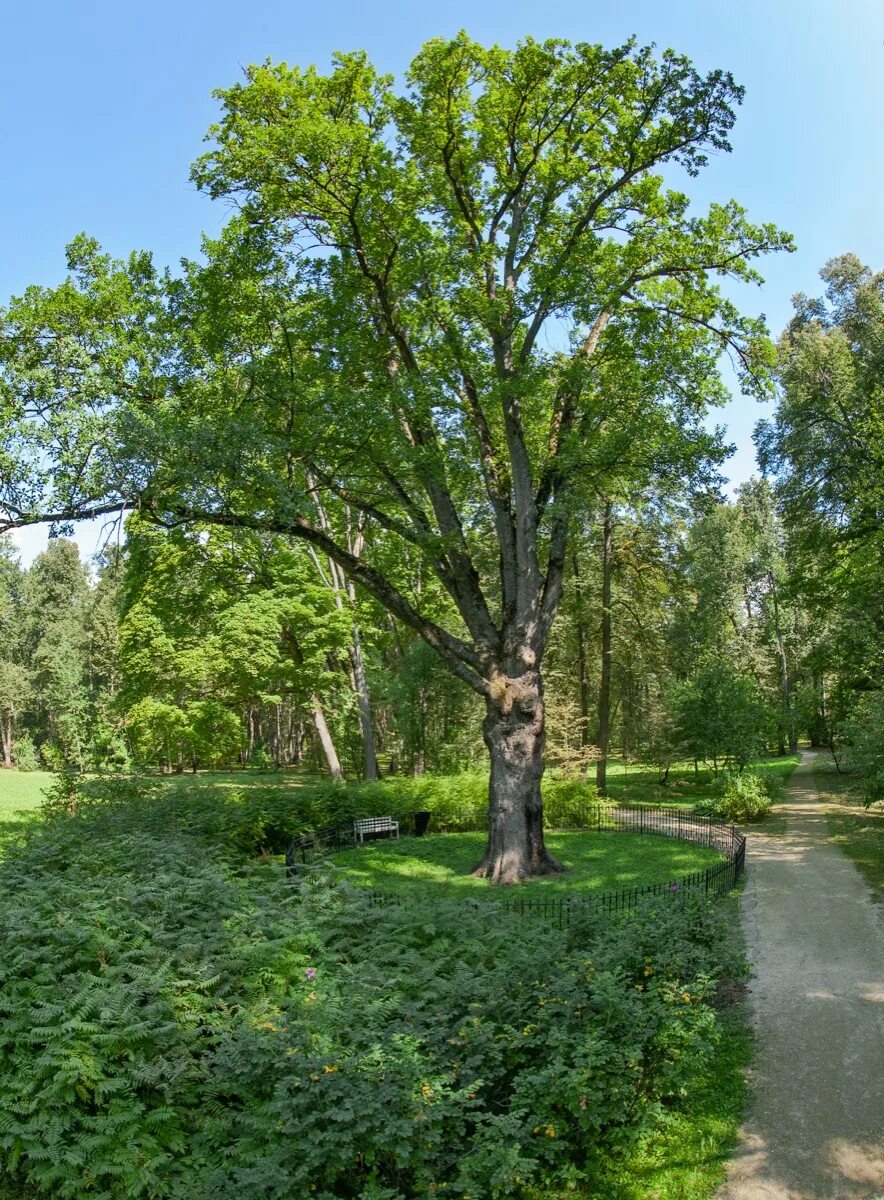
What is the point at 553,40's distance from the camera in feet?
50.9

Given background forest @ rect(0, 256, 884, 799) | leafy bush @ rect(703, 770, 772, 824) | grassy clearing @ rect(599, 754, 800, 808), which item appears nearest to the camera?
background forest @ rect(0, 256, 884, 799)

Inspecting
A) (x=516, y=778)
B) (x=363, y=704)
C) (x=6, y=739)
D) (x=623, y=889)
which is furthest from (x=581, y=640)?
(x=6, y=739)

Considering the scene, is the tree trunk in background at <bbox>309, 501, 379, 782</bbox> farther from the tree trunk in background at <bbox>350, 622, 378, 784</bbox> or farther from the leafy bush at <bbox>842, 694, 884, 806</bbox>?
the leafy bush at <bbox>842, 694, 884, 806</bbox>

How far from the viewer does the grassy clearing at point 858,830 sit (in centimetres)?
1628

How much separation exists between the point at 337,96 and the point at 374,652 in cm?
2232

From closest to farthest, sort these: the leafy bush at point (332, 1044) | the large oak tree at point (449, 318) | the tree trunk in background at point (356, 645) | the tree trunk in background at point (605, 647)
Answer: the leafy bush at point (332, 1044) < the large oak tree at point (449, 318) < the tree trunk in background at point (605, 647) < the tree trunk in background at point (356, 645)

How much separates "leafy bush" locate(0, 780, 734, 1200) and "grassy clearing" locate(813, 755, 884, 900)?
9.34 metres

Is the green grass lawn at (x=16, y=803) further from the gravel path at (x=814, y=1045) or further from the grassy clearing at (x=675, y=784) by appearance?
the grassy clearing at (x=675, y=784)

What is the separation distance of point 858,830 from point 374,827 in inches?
479

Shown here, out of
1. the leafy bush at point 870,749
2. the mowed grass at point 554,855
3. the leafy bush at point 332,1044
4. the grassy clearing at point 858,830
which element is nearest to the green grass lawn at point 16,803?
the mowed grass at point 554,855

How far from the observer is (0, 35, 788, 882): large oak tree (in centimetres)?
1514

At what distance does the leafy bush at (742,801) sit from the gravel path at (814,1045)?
906 cm

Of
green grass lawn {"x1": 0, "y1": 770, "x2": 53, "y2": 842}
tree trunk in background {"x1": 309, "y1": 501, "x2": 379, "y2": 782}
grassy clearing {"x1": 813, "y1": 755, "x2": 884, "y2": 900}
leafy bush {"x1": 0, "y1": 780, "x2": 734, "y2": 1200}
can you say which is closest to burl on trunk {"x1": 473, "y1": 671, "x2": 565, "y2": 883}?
grassy clearing {"x1": 813, "y1": 755, "x2": 884, "y2": 900}

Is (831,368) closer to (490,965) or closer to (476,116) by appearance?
(476,116)
